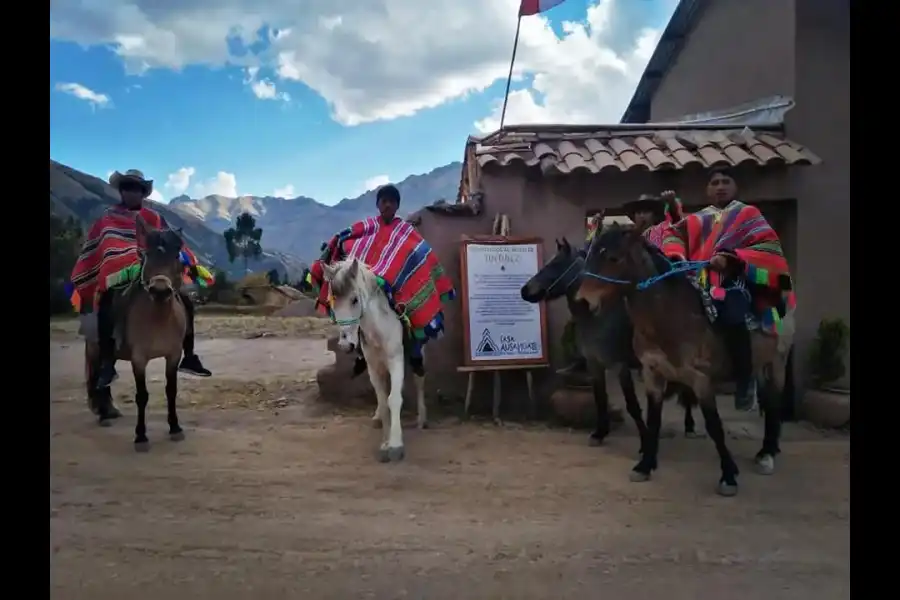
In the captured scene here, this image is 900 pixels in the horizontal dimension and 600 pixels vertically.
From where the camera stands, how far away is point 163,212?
18.8 feet

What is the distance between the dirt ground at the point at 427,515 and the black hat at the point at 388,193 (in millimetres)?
2184

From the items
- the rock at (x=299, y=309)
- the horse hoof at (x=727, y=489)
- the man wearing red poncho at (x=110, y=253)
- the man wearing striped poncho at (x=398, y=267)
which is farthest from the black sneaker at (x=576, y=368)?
the rock at (x=299, y=309)

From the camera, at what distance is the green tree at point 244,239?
5742 millimetres

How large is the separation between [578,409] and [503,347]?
0.94 m

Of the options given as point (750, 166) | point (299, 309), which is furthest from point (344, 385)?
point (750, 166)

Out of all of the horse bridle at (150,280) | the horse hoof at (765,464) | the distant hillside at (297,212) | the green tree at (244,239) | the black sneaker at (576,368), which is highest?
the distant hillside at (297,212)

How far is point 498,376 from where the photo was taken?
642 centimetres

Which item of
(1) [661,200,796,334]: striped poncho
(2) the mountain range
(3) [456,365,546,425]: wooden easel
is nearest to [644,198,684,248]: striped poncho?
(1) [661,200,796,334]: striped poncho

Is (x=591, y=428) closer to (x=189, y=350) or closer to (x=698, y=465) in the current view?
(x=698, y=465)

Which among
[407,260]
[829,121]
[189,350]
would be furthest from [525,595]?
[829,121]

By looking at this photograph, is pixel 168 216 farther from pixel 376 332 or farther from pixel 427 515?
pixel 427 515

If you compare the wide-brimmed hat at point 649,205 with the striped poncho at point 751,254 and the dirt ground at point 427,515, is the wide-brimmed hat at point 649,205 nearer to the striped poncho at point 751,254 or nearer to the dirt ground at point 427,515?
the striped poncho at point 751,254

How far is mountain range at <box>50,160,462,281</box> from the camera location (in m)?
5.08

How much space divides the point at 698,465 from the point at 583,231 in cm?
260
